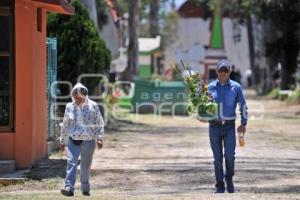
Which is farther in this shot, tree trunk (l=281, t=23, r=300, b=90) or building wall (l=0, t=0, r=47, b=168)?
tree trunk (l=281, t=23, r=300, b=90)

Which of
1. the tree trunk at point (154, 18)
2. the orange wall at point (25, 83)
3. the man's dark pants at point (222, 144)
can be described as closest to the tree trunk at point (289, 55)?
the tree trunk at point (154, 18)

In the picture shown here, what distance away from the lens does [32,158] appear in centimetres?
1388

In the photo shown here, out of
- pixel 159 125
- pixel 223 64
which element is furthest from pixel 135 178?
pixel 159 125

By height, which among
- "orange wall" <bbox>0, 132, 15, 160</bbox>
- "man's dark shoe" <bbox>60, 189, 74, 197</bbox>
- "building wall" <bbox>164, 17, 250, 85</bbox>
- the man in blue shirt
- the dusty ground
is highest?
"building wall" <bbox>164, 17, 250, 85</bbox>

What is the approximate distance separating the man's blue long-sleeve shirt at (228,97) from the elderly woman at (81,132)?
1.70 m

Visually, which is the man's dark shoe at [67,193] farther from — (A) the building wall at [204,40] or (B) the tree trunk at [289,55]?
(A) the building wall at [204,40]

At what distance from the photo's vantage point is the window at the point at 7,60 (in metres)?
13.6

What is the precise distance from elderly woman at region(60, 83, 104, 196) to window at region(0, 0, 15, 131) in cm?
294

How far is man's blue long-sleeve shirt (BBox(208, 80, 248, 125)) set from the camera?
10898mm

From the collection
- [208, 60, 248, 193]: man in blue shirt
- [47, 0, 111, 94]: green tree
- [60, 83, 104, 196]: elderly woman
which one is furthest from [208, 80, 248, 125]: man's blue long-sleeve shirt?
[47, 0, 111, 94]: green tree

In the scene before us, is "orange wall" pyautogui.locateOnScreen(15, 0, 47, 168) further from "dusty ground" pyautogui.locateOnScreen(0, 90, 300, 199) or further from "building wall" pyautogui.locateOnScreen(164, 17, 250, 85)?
"building wall" pyautogui.locateOnScreen(164, 17, 250, 85)

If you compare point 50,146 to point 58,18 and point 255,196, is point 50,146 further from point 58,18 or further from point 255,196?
point 255,196

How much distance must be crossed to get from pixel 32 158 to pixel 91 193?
2.99 meters

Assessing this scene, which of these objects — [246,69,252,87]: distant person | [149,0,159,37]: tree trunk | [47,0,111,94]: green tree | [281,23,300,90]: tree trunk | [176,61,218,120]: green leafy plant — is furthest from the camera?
[246,69,252,87]: distant person
